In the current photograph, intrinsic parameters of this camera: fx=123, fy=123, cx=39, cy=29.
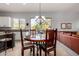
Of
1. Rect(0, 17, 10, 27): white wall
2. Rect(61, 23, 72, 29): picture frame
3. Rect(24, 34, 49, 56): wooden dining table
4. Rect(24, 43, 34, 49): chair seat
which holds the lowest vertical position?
Rect(24, 43, 34, 49): chair seat

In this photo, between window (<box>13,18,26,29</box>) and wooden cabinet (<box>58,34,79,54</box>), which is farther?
wooden cabinet (<box>58,34,79,54</box>)

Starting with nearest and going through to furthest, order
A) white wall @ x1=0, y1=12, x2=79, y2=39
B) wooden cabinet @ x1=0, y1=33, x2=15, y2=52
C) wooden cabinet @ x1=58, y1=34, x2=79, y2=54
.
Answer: white wall @ x1=0, y1=12, x2=79, y2=39, wooden cabinet @ x1=0, y1=33, x2=15, y2=52, wooden cabinet @ x1=58, y1=34, x2=79, y2=54

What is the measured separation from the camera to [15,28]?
8.93 ft

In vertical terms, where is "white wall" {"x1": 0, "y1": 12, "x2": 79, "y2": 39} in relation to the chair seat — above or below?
above

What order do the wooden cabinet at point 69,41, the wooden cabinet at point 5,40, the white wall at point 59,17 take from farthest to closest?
1. the wooden cabinet at point 69,41
2. the wooden cabinet at point 5,40
3. the white wall at point 59,17

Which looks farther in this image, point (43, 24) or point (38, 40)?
point (38, 40)

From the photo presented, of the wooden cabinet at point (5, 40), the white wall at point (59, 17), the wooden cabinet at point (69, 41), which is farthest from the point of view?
the wooden cabinet at point (69, 41)

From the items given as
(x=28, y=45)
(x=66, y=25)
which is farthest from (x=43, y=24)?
(x=28, y=45)

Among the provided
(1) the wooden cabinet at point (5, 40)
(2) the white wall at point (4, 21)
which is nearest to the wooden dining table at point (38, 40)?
(1) the wooden cabinet at point (5, 40)

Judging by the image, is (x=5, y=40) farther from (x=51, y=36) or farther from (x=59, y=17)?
(x=59, y=17)

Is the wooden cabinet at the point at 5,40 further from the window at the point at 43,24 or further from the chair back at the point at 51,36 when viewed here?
the chair back at the point at 51,36

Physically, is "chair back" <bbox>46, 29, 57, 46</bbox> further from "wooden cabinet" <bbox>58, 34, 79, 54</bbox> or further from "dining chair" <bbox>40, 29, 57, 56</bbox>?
"wooden cabinet" <bbox>58, 34, 79, 54</bbox>

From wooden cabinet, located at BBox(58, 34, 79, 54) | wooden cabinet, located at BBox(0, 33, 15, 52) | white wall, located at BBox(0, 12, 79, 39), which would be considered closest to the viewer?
white wall, located at BBox(0, 12, 79, 39)

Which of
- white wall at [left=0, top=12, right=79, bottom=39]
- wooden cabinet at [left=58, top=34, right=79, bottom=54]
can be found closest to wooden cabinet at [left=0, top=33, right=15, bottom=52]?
white wall at [left=0, top=12, right=79, bottom=39]
